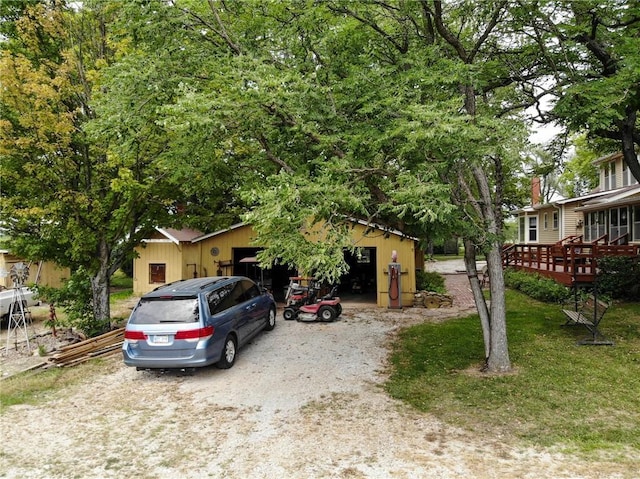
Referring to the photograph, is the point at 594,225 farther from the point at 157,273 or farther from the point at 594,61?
the point at 157,273

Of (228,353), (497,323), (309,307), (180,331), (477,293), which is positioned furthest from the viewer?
(309,307)

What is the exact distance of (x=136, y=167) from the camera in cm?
1050

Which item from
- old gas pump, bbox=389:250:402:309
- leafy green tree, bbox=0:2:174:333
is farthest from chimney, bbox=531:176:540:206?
leafy green tree, bbox=0:2:174:333

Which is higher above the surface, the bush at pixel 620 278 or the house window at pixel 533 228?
the house window at pixel 533 228

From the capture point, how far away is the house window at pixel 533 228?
86.8ft

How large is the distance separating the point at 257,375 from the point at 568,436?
509 centimetres

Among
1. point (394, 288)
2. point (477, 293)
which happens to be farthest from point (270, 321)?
point (477, 293)

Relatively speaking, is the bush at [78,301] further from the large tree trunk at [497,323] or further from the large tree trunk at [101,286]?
the large tree trunk at [497,323]

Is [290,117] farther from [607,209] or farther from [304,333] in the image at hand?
[607,209]

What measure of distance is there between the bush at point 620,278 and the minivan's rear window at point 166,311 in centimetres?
1356

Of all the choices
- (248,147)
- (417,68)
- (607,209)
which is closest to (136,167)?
(248,147)

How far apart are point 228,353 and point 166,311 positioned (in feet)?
4.97

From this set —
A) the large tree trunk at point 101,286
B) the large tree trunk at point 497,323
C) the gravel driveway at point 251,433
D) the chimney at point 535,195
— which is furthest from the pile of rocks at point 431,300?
the chimney at point 535,195

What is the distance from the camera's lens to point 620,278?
46.2 feet
